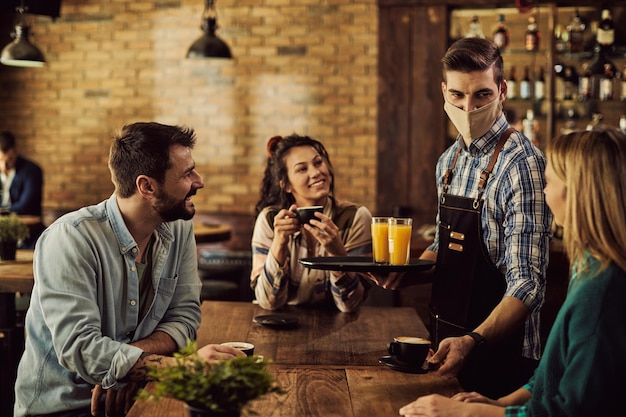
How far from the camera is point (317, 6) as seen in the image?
23.9 ft

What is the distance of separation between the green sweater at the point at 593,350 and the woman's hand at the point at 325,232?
142cm

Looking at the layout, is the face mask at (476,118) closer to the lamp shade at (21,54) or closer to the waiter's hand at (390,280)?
the waiter's hand at (390,280)

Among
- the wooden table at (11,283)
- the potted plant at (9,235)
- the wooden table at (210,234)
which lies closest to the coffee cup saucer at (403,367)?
the wooden table at (11,283)

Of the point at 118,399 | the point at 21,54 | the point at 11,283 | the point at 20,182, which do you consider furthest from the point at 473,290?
the point at 20,182

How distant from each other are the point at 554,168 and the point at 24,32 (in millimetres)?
5787

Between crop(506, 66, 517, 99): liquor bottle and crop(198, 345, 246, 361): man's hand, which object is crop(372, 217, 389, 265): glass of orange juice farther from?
crop(506, 66, 517, 99): liquor bottle

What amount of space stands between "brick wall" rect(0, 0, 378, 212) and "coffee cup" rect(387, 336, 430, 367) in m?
5.14

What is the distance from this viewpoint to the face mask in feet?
8.44

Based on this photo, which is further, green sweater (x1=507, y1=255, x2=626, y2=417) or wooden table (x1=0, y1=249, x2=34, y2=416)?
wooden table (x1=0, y1=249, x2=34, y2=416)

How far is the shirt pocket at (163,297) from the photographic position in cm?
255

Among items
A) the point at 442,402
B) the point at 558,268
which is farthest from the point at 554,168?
the point at 558,268

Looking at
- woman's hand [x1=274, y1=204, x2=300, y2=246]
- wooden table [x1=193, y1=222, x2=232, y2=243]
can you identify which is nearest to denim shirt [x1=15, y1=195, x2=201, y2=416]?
woman's hand [x1=274, y1=204, x2=300, y2=246]

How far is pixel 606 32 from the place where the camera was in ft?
20.1

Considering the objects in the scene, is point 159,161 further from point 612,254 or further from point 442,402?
point 612,254
